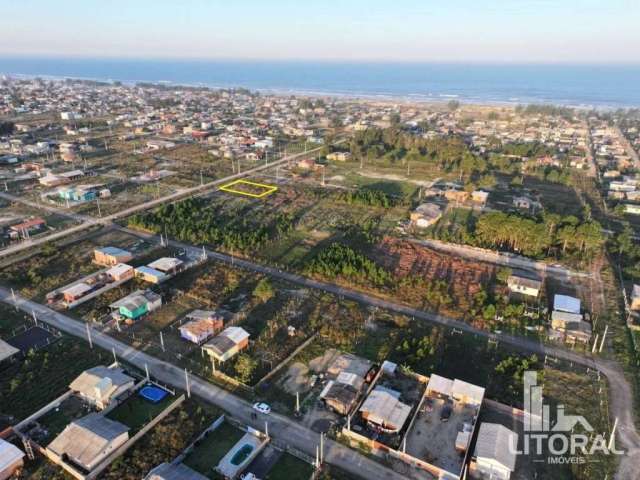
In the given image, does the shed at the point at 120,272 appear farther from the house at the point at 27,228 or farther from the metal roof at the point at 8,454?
the metal roof at the point at 8,454

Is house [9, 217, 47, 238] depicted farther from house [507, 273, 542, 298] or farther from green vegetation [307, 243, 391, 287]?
house [507, 273, 542, 298]

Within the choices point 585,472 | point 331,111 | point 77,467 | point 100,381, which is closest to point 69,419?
point 100,381

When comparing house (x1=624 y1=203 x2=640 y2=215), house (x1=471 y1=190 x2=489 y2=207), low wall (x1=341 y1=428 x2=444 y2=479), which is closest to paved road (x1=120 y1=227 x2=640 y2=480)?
low wall (x1=341 y1=428 x2=444 y2=479)

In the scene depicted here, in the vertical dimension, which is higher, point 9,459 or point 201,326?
point 201,326

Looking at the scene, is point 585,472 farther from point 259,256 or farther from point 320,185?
point 320,185

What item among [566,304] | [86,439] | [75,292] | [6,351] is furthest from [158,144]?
[566,304]

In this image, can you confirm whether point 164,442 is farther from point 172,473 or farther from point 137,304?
point 137,304

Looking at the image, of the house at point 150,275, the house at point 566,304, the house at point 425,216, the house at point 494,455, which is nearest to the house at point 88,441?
the house at point 150,275
